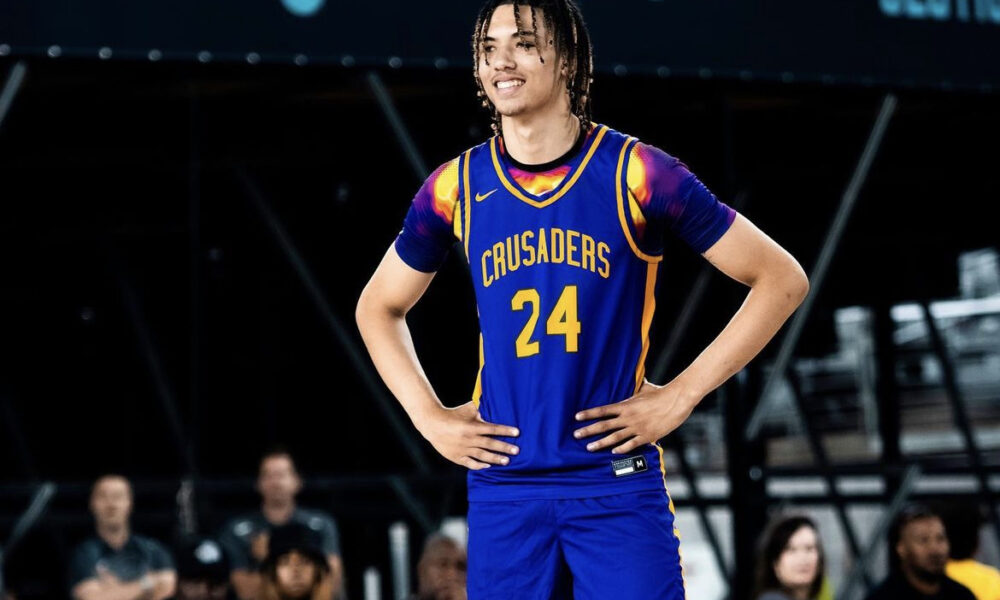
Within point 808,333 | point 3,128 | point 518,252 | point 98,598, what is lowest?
point 98,598

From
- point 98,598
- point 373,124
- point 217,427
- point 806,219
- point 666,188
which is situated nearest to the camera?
point 666,188

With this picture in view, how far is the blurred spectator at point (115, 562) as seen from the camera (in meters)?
7.48

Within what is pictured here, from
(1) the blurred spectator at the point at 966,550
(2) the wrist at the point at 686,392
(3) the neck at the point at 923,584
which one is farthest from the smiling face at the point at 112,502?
(2) the wrist at the point at 686,392

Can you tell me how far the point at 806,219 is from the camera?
12328 mm

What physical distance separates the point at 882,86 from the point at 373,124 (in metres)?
3.27

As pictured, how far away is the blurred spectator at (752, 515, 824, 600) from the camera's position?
607cm

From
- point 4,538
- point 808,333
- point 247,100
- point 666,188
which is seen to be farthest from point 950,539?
point 808,333

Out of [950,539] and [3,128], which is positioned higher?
[3,128]

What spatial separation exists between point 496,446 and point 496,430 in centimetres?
3

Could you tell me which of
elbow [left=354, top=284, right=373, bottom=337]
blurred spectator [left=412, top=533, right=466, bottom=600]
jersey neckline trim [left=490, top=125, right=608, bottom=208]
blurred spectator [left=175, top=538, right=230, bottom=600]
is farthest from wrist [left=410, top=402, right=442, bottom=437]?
blurred spectator [left=175, top=538, right=230, bottom=600]

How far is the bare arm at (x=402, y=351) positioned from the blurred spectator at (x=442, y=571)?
383 cm

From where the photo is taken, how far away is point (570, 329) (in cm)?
266

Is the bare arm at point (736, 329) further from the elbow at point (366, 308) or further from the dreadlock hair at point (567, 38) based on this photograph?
the elbow at point (366, 308)

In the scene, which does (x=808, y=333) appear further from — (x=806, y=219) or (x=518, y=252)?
(x=518, y=252)
